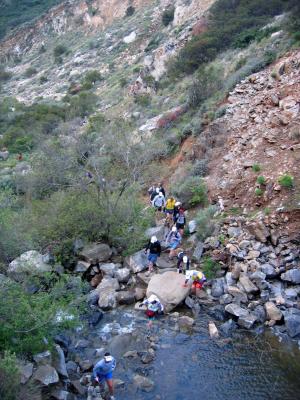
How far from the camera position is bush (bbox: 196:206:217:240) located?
15.4m

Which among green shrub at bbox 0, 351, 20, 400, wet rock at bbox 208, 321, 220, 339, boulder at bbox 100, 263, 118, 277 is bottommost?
wet rock at bbox 208, 321, 220, 339

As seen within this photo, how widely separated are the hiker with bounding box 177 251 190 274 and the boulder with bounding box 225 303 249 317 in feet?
7.35

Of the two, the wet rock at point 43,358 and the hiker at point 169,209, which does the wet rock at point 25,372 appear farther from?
the hiker at point 169,209

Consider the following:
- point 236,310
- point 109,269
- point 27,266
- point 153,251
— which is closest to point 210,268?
point 153,251

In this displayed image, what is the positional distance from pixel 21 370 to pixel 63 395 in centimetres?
108

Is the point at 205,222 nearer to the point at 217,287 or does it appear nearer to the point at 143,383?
the point at 217,287

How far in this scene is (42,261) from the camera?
13953mm

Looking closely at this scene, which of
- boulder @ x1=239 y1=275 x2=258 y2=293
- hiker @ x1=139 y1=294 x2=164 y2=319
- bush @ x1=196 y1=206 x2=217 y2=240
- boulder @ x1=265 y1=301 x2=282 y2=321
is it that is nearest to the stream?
hiker @ x1=139 y1=294 x2=164 y2=319

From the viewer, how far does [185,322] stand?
12273mm

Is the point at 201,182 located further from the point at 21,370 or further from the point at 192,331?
the point at 21,370

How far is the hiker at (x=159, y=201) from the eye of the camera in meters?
18.3

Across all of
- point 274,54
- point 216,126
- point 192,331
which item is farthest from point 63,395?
point 274,54

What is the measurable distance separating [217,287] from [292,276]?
221 cm

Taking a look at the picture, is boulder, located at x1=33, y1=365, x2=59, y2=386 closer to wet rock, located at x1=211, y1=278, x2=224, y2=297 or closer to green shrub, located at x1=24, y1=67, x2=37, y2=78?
wet rock, located at x1=211, y1=278, x2=224, y2=297
